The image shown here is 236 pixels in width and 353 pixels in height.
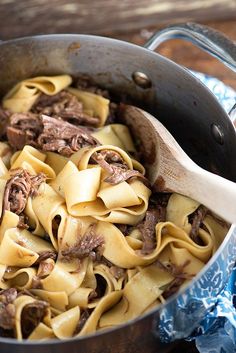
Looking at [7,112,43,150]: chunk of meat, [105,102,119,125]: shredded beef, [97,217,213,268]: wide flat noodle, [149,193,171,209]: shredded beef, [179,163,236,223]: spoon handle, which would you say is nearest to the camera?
[179,163,236,223]: spoon handle

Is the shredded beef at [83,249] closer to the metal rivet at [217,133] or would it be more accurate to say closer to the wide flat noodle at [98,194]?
the wide flat noodle at [98,194]

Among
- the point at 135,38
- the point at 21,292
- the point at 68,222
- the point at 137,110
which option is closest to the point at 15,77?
the point at 137,110

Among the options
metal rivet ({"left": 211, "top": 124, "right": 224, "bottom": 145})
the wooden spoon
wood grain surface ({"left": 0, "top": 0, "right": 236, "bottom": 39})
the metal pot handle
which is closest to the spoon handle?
the wooden spoon

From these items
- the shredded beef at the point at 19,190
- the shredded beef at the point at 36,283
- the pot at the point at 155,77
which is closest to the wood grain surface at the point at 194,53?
the pot at the point at 155,77

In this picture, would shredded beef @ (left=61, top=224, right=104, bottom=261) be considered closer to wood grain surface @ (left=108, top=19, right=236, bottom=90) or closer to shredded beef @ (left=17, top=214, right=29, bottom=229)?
shredded beef @ (left=17, top=214, right=29, bottom=229)

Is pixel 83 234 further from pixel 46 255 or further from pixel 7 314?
pixel 7 314

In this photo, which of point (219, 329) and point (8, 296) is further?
point (219, 329)

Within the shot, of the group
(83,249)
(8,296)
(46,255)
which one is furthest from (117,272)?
(8,296)
